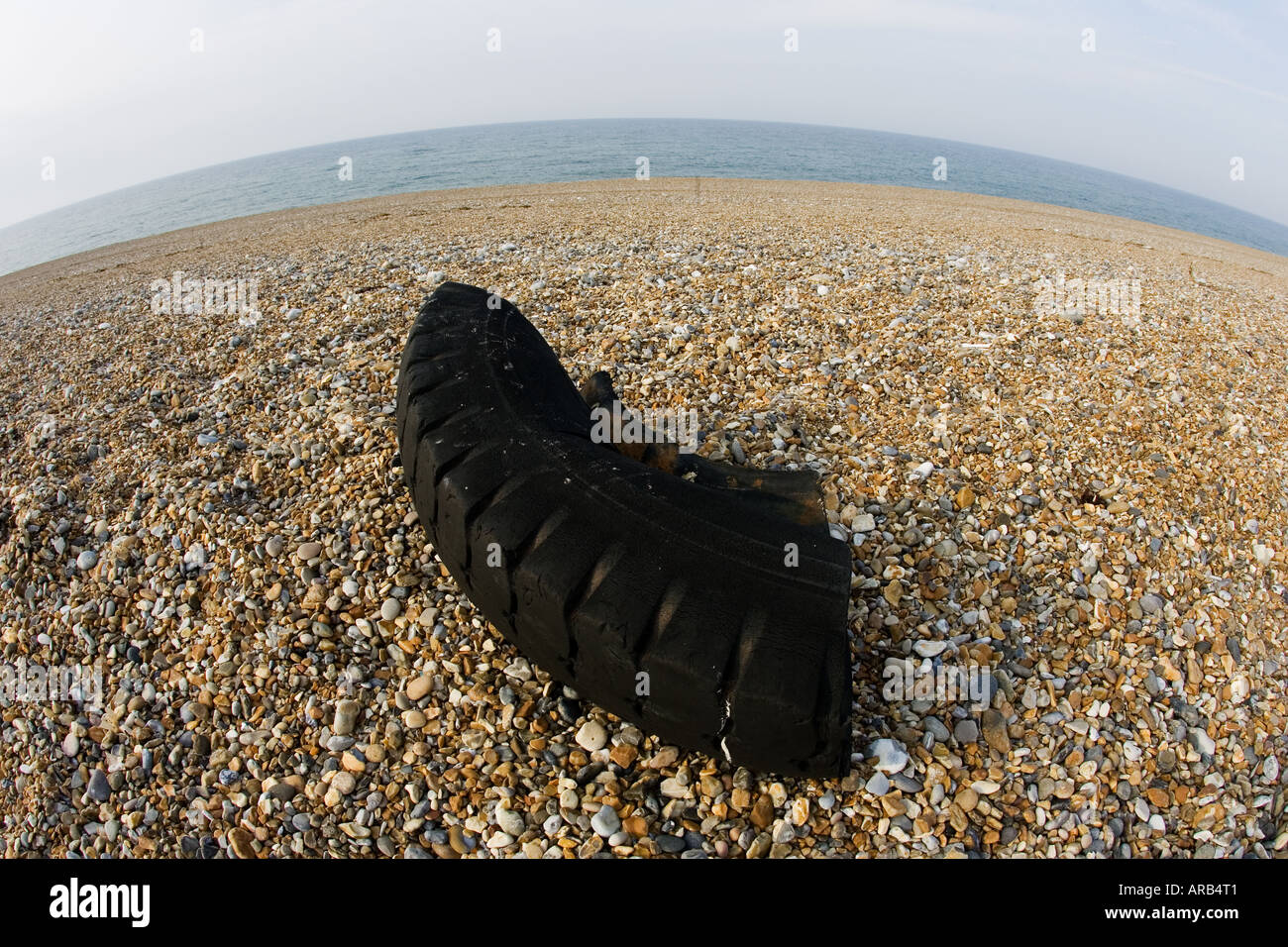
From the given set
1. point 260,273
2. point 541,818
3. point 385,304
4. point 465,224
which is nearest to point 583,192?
point 465,224

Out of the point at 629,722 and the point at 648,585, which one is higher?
the point at 648,585

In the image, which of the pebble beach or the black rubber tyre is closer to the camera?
the black rubber tyre

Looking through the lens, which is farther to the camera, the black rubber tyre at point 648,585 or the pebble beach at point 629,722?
the pebble beach at point 629,722

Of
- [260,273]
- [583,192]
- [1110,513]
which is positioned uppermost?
[583,192]

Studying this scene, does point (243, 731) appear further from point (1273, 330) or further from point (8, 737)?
point (1273, 330)
